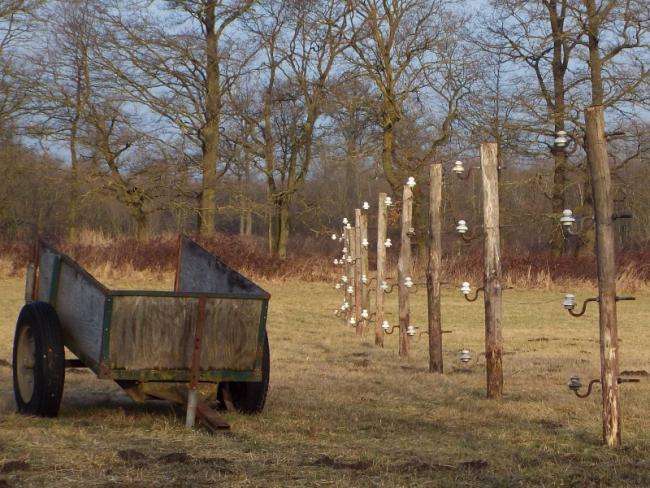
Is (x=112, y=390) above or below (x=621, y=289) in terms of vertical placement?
below

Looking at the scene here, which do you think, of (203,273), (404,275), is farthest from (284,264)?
(203,273)

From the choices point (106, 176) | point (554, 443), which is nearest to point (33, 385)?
point (554, 443)

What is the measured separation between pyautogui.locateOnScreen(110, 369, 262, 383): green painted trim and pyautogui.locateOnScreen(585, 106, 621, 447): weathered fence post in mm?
2561

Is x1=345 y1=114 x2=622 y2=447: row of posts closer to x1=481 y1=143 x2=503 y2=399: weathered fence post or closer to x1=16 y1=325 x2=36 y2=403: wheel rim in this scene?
x1=481 y1=143 x2=503 y2=399: weathered fence post

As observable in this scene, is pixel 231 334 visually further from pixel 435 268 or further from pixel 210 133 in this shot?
pixel 210 133

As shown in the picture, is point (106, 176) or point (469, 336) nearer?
point (469, 336)

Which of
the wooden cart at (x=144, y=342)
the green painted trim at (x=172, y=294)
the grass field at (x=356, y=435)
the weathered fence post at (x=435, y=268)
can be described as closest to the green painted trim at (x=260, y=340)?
the wooden cart at (x=144, y=342)

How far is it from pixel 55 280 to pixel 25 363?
69 cm

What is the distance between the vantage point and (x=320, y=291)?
30359 millimetres

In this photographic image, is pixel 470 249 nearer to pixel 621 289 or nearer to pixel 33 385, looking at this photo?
pixel 621 289

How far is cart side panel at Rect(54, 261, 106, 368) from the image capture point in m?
7.47

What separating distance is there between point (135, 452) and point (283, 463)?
3.01 feet

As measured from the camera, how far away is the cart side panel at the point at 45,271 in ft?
27.3

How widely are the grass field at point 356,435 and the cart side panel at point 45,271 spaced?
93 centimetres
